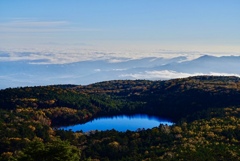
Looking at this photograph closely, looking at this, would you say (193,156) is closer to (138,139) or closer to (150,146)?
(150,146)

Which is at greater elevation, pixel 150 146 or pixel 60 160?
pixel 60 160

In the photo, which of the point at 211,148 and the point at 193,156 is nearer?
the point at 193,156

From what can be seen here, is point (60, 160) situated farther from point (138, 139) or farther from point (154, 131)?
point (154, 131)

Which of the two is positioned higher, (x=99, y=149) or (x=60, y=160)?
(x=60, y=160)

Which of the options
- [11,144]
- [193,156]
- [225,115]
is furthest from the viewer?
[225,115]

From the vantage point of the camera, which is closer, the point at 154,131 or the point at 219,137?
the point at 219,137

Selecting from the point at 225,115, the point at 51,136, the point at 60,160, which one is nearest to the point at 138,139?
the point at 51,136

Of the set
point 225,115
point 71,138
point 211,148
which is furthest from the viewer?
point 225,115

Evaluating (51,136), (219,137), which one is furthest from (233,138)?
(51,136)

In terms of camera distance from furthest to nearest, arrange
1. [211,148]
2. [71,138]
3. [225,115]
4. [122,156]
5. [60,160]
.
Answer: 1. [225,115]
2. [71,138]
3. [122,156]
4. [211,148]
5. [60,160]
